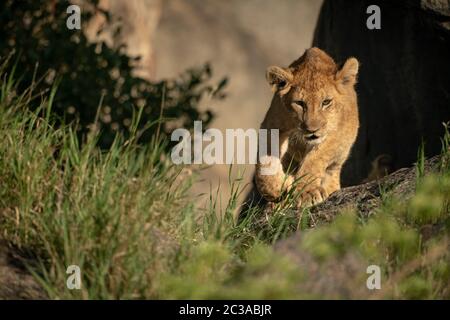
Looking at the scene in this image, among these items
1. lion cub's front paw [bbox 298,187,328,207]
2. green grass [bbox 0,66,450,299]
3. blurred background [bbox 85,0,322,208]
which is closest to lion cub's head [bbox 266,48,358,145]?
lion cub's front paw [bbox 298,187,328,207]

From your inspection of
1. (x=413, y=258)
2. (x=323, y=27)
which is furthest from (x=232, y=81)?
(x=413, y=258)

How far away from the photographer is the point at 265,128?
7.21 m

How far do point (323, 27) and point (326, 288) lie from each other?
17.5ft

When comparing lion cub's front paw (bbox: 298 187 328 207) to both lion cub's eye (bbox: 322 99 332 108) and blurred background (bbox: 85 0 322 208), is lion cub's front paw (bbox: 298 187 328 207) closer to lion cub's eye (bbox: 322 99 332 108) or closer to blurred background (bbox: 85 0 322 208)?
lion cub's eye (bbox: 322 99 332 108)

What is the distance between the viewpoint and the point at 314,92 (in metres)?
6.98

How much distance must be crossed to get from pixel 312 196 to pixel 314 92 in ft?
2.37

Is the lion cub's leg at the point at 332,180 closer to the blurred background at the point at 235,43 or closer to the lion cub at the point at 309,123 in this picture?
the lion cub at the point at 309,123

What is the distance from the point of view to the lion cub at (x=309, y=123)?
22.6ft

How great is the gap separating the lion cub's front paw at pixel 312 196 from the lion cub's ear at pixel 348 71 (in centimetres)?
82

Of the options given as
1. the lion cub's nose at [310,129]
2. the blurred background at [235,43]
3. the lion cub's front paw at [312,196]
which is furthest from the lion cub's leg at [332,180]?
the blurred background at [235,43]

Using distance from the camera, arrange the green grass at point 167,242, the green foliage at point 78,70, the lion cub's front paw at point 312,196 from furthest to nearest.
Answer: the green foliage at point 78,70
the lion cub's front paw at point 312,196
the green grass at point 167,242

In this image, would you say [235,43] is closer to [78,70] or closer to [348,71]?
[78,70]
